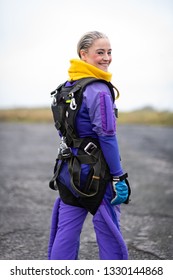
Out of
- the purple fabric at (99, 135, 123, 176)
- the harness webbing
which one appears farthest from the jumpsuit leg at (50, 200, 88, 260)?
the purple fabric at (99, 135, 123, 176)

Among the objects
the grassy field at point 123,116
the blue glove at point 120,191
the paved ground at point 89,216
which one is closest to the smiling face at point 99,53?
the blue glove at point 120,191

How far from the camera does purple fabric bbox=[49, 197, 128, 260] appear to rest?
123 inches

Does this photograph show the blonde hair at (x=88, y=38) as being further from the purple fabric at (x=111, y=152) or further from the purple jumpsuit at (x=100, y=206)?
the purple fabric at (x=111, y=152)

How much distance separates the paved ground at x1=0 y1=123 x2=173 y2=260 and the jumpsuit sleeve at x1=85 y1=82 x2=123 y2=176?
1740 millimetres

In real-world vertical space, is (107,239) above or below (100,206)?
below

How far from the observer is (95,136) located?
321 cm

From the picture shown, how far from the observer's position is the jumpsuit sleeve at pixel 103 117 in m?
3.00

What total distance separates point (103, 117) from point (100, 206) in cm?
68

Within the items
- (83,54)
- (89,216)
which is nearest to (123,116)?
(89,216)

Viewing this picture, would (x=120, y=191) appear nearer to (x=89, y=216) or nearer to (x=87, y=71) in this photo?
(x=87, y=71)

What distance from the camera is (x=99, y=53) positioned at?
320cm

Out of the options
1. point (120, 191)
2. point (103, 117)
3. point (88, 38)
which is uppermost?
point (88, 38)

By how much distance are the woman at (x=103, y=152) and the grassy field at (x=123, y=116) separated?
14074 mm
